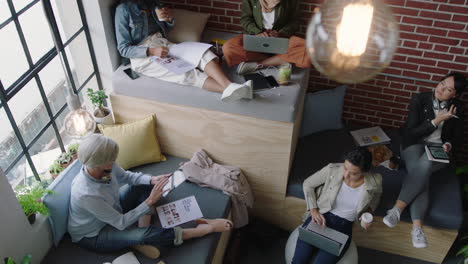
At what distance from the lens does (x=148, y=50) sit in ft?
10.5

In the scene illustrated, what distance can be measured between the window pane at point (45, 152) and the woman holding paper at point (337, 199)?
1.92 metres

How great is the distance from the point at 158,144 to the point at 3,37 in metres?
1.37

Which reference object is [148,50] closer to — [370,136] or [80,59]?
[80,59]

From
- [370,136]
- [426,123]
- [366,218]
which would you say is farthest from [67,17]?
[426,123]

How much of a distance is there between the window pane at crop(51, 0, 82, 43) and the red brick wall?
0.96m

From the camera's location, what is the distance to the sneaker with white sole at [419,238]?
9.96ft

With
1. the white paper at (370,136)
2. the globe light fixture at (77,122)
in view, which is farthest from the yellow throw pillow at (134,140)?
the white paper at (370,136)

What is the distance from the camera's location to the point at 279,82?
3180 millimetres

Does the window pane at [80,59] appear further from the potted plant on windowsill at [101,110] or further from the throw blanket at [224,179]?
the throw blanket at [224,179]

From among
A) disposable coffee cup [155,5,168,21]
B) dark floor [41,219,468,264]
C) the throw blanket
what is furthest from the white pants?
dark floor [41,219,468,264]

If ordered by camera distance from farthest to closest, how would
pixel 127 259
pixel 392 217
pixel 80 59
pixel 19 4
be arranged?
pixel 80 59 < pixel 392 217 < pixel 127 259 < pixel 19 4

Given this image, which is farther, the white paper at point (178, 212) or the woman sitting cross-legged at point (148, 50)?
the woman sitting cross-legged at point (148, 50)

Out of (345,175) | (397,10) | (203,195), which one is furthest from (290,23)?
(203,195)

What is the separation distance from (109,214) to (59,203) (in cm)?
38
